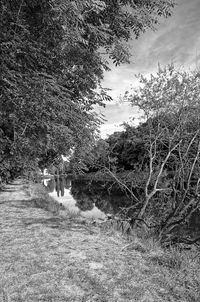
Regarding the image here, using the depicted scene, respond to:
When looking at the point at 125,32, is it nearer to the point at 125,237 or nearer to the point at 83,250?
the point at 83,250

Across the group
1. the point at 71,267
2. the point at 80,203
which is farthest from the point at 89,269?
the point at 80,203

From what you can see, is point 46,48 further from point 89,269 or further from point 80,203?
point 80,203

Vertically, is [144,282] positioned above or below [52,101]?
below

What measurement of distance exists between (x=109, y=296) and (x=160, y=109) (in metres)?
6.29

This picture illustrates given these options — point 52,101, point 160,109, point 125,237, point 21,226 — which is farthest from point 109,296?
point 160,109

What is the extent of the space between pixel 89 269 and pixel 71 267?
31cm

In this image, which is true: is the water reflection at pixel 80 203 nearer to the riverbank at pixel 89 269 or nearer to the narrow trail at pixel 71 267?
the narrow trail at pixel 71 267

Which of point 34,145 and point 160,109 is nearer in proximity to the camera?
point 34,145

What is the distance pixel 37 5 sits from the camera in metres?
4.18

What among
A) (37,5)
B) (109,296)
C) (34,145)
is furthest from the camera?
(34,145)

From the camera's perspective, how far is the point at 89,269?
4.82 meters

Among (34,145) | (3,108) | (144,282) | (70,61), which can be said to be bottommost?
(144,282)

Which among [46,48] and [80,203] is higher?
[46,48]

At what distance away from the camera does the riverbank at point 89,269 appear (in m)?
3.95
